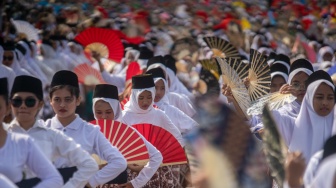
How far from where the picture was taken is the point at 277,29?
1364 inches

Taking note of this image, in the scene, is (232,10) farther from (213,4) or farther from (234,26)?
(234,26)

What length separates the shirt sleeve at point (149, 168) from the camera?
9.06 m

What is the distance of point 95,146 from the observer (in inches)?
318

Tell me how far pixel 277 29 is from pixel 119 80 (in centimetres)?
1797

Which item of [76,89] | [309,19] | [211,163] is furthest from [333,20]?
[211,163]

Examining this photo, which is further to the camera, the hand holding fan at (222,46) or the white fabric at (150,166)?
the hand holding fan at (222,46)

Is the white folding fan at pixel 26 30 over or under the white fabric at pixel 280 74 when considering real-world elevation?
over

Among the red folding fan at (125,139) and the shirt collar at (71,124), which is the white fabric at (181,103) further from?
the shirt collar at (71,124)

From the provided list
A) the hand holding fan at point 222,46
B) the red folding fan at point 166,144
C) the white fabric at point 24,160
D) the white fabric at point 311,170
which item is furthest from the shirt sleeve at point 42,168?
the hand holding fan at point 222,46

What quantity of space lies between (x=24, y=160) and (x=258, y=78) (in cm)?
521

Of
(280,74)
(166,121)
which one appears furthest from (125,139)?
(280,74)

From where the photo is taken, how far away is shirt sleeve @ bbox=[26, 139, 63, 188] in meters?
6.59

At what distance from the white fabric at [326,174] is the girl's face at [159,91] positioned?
7.38 m

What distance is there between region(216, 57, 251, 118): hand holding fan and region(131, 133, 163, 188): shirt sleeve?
5.34ft
